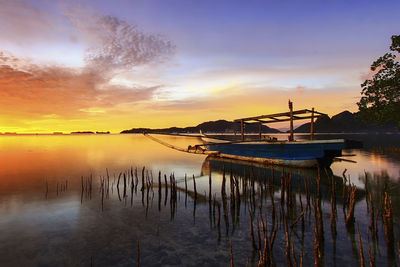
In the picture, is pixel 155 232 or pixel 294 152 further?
pixel 294 152

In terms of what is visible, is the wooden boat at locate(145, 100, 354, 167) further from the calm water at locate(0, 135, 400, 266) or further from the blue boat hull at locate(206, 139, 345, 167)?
the calm water at locate(0, 135, 400, 266)

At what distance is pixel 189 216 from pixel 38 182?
759 inches

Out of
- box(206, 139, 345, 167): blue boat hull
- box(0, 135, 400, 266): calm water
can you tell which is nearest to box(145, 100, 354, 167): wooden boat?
box(206, 139, 345, 167): blue boat hull

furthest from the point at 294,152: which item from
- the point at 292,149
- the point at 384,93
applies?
the point at 384,93

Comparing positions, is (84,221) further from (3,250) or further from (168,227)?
(168,227)

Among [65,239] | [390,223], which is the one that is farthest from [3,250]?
[390,223]

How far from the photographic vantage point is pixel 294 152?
21.8m

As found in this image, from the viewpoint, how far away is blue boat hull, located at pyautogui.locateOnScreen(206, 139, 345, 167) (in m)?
19.9

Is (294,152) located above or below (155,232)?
above

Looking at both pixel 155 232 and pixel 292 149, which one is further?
pixel 292 149

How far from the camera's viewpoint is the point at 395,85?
21062mm

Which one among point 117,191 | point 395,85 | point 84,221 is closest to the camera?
point 84,221

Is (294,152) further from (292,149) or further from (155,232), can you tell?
(155,232)

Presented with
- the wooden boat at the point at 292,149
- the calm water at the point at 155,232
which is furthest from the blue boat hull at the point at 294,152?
the calm water at the point at 155,232
